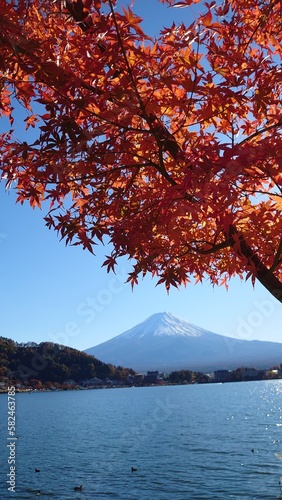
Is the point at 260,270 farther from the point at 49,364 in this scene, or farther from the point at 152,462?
the point at 49,364

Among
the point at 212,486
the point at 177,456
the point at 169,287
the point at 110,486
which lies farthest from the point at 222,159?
the point at 177,456

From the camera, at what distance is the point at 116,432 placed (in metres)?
66.1

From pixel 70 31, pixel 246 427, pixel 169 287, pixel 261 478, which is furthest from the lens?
pixel 246 427

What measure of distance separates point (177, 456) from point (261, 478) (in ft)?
40.3

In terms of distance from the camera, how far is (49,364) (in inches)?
4855

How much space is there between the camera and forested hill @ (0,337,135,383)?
98.6 m

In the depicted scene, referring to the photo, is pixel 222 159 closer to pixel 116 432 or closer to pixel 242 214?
pixel 242 214

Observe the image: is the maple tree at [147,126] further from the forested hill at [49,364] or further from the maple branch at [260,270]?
the forested hill at [49,364]

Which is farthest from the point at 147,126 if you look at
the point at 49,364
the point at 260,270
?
the point at 49,364

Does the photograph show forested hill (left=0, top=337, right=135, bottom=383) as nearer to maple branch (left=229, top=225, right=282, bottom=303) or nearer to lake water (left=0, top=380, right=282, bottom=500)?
lake water (left=0, top=380, right=282, bottom=500)

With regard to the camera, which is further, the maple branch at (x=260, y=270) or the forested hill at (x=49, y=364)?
the forested hill at (x=49, y=364)

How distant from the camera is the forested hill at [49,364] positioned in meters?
98.6

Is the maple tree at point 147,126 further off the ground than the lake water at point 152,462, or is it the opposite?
the maple tree at point 147,126

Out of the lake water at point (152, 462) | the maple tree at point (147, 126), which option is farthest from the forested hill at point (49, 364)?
the maple tree at point (147, 126)
